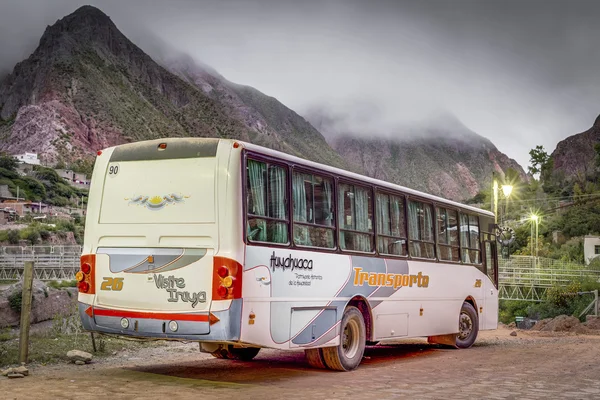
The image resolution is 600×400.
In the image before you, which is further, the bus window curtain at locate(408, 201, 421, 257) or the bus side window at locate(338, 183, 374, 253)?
the bus window curtain at locate(408, 201, 421, 257)

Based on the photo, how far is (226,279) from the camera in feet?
29.8

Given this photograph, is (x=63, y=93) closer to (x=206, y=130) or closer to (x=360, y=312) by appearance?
A: (x=206, y=130)

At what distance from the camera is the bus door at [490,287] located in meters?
17.7

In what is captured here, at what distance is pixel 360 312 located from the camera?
12156 millimetres

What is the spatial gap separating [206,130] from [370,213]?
17840 cm

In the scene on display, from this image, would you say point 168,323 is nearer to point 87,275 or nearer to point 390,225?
point 87,275

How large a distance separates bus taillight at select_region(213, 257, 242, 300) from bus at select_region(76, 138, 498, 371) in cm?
1

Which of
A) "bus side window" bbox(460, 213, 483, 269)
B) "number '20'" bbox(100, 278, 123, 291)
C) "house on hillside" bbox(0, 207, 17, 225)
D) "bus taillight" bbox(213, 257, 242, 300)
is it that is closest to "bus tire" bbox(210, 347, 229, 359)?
"number '20'" bbox(100, 278, 123, 291)

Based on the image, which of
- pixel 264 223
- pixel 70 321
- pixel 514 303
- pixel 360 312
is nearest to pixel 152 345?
pixel 70 321

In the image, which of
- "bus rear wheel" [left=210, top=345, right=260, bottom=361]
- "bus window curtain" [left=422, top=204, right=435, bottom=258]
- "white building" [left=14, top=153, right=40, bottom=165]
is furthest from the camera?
"white building" [left=14, top=153, right=40, bottom=165]

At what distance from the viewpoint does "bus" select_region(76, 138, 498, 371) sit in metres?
9.26

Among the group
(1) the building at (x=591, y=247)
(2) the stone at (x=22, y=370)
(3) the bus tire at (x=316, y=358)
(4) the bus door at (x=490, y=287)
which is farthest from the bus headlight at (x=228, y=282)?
(1) the building at (x=591, y=247)

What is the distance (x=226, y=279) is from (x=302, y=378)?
239cm

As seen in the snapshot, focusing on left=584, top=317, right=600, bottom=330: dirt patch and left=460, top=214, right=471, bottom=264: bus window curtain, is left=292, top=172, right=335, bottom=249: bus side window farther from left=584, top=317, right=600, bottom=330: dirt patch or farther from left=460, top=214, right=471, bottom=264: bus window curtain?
left=584, top=317, right=600, bottom=330: dirt patch
